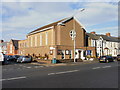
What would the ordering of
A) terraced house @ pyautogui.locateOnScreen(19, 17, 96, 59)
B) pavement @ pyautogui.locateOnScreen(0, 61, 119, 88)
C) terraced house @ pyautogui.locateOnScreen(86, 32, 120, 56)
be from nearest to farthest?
pavement @ pyautogui.locateOnScreen(0, 61, 119, 88) → terraced house @ pyautogui.locateOnScreen(19, 17, 96, 59) → terraced house @ pyautogui.locateOnScreen(86, 32, 120, 56)

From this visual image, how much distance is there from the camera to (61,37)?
30312 millimetres

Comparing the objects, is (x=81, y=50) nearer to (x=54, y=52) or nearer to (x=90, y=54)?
(x=90, y=54)

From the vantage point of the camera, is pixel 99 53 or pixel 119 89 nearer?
pixel 119 89

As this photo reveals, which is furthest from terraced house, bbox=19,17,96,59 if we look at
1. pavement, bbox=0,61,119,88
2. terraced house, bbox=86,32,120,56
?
pavement, bbox=0,61,119,88

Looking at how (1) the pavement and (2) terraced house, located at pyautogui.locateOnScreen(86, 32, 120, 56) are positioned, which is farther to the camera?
(2) terraced house, located at pyautogui.locateOnScreen(86, 32, 120, 56)

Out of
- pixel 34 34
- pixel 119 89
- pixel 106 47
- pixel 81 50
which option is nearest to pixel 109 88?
pixel 119 89

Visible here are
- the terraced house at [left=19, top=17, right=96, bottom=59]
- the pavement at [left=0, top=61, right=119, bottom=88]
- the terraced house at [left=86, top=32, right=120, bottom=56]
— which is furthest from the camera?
the terraced house at [left=86, top=32, right=120, bottom=56]

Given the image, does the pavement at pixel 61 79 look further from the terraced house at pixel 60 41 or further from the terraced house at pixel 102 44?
the terraced house at pixel 102 44

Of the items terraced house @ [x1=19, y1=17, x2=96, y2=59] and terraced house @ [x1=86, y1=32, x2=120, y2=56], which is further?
terraced house @ [x1=86, y1=32, x2=120, y2=56]

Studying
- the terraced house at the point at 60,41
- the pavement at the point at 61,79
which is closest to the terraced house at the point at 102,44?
the terraced house at the point at 60,41

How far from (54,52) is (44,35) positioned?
22.0 ft

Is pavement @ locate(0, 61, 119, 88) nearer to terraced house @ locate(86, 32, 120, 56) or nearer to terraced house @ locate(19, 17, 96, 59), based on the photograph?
terraced house @ locate(19, 17, 96, 59)

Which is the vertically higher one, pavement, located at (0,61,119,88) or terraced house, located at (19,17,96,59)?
terraced house, located at (19,17,96,59)

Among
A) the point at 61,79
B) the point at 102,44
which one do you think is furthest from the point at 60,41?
the point at 61,79
